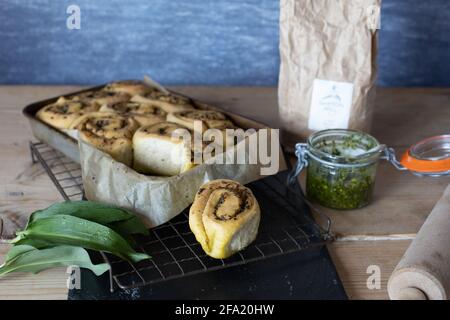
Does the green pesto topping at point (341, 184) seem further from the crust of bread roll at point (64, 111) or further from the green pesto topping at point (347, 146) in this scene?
the crust of bread roll at point (64, 111)

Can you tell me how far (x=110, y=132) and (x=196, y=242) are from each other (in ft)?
0.95

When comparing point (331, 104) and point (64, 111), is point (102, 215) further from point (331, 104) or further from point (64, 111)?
point (331, 104)

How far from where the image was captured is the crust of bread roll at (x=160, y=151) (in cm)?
96

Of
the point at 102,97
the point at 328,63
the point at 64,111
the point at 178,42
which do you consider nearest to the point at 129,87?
the point at 102,97

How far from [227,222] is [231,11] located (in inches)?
30.2

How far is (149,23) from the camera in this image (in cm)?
141

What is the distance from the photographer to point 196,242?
0.85 metres

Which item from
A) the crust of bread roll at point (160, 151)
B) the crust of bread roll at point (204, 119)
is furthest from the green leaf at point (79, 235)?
the crust of bread roll at point (204, 119)

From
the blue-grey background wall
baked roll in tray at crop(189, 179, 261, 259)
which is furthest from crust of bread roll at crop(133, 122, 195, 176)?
the blue-grey background wall


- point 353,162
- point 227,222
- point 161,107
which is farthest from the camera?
point 161,107

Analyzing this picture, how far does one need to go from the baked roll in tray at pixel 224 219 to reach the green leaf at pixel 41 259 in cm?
15

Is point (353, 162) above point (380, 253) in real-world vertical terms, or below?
above

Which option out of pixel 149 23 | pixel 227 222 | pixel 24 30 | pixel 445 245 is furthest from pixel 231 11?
pixel 445 245
